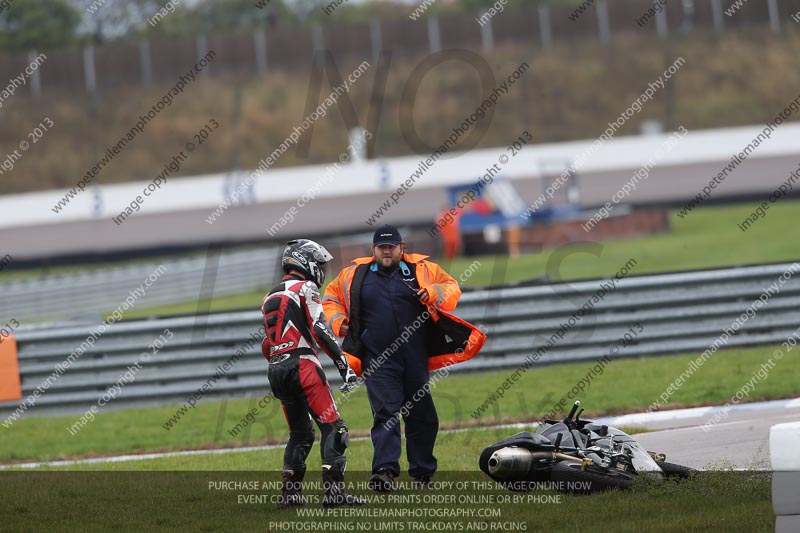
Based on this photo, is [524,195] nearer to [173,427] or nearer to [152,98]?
[152,98]

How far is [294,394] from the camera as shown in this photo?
7559mm

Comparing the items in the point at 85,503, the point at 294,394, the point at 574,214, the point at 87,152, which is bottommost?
the point at 87,152

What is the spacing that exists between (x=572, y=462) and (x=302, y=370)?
5.89 ft

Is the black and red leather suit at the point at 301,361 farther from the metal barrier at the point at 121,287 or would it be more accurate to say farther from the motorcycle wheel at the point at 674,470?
the metal barrier at the point at 121,287

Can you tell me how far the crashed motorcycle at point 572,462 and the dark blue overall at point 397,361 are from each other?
99 centimetres

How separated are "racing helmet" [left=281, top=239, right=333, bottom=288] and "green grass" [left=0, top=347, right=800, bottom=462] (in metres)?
3.90

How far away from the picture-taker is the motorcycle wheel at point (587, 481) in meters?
7.13

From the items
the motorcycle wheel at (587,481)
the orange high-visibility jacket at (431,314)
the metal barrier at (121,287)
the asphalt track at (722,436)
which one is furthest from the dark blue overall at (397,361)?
the metal barrier at (121,287)

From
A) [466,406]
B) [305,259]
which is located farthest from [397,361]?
[466,406]

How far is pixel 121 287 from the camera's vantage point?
2516 cm

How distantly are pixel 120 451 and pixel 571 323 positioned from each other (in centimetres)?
500

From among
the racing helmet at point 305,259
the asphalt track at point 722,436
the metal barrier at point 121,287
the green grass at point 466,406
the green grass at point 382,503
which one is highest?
the racing helmet at point 305,259

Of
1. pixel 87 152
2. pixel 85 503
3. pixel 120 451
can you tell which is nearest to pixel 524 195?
pixel 87 152

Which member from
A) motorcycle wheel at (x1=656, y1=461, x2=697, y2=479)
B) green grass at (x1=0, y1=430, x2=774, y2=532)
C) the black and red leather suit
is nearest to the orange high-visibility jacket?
the black and red leather suit
